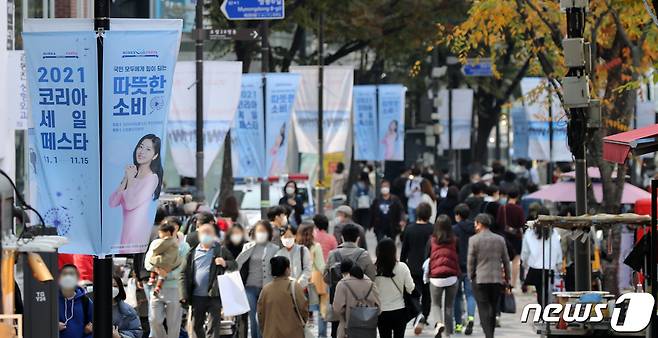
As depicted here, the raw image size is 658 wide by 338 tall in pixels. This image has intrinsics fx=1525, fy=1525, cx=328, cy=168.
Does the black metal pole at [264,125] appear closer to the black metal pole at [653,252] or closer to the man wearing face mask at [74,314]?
the man wearing face mask at [74,314]

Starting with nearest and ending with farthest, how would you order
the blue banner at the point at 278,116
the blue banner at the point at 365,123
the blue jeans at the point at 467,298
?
the blue jeans at the point at 467,298, the blue banner at the point at 278,116, the blue banner at the point at 365,123

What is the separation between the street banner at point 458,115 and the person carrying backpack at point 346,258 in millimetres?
27616

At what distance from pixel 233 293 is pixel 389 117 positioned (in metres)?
19.6

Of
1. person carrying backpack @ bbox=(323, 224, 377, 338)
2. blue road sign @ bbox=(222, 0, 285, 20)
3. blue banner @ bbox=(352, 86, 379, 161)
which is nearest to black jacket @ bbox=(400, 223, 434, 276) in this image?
person carrying backpack @ bbox=(323, 224, 377, 338)

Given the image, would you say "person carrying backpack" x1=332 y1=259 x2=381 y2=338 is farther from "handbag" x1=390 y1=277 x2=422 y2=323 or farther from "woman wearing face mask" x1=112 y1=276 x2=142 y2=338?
→ "woman wearing face mask" x1=112 y1=276 x2=142 y2=338

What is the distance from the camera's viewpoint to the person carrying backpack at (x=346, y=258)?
16.5m

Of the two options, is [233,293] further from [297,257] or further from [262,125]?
[262,125]

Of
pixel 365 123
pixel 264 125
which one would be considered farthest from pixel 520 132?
pixel 264 125

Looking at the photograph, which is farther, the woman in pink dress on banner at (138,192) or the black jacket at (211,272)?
the black jacket at (211,272)

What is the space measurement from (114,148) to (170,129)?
15.2 meters

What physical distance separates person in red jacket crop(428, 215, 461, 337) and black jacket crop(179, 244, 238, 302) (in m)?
2.91

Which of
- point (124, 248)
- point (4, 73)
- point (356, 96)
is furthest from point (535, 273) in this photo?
point (356, 96)

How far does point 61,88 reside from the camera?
11180mm

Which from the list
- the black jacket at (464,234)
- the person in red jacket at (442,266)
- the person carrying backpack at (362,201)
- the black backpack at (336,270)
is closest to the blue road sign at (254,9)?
the black jacket at (464,234)
